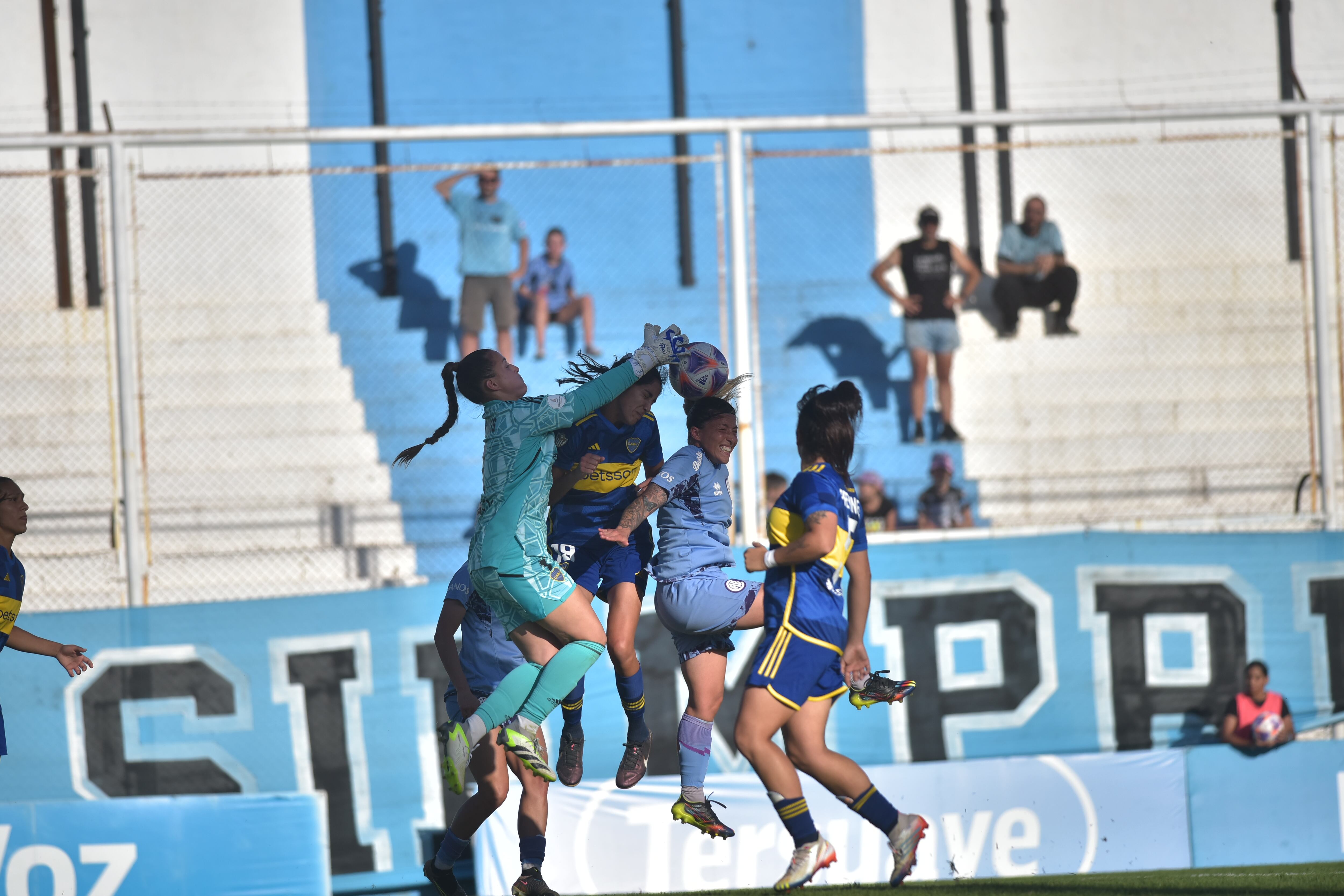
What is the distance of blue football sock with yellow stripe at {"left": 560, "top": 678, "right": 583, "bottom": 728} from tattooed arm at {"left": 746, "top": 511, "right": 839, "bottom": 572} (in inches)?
36.6

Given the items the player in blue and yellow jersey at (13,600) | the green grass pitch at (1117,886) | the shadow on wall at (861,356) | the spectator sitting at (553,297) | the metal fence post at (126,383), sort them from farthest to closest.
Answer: the spectator sitting at (553,297) < the shadow on wall at (861,356) < the metal fence post at (126,383) < the player in blue and yellow jersey at (13,600) < the green grass pitch at (1117,886)

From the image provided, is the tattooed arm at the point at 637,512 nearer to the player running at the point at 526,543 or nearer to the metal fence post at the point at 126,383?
the player running at the point at 526,543

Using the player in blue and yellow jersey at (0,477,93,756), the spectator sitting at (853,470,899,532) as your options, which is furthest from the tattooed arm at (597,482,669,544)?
the spectator sitting at (853,470,899,532)

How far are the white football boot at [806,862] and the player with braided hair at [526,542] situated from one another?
1.30m

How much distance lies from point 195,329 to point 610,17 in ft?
24.4

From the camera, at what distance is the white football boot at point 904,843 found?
6031 millimetres

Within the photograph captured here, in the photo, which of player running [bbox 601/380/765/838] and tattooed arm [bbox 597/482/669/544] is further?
player running [bbox 601/380/765/838]

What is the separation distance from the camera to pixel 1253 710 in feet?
31.4

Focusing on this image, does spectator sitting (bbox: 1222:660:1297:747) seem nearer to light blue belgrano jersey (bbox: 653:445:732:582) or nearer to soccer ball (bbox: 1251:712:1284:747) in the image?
soccer ball (bbox: 1251:712:1284:747)

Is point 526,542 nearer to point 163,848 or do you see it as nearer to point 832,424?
point 832,424

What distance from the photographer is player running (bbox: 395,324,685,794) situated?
547 cm

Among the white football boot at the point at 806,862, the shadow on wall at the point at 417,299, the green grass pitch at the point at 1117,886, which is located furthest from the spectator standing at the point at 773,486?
the white football boot at the point at 806,862

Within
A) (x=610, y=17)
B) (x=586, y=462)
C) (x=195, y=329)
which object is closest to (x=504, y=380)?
(x=586, y=462)

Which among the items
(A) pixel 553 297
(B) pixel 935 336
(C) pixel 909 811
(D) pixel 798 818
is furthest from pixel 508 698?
(A) pixel 553 297
